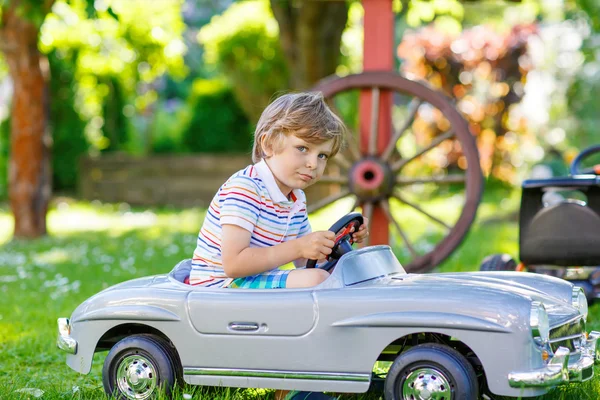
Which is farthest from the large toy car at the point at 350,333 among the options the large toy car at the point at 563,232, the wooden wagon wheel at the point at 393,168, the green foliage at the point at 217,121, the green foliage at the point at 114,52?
the green foliage at the point at 217,121

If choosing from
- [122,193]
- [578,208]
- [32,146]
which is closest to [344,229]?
[578,208]

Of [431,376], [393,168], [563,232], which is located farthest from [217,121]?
[431,376]

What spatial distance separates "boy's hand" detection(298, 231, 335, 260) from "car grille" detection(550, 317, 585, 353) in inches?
30.2

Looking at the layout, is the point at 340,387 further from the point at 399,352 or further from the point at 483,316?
the point at 483,316

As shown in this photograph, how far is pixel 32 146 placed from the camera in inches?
366

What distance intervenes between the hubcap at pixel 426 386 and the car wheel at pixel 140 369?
84 cm

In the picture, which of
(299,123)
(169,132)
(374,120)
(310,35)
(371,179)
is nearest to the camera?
(299,123)

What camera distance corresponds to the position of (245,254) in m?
3.03

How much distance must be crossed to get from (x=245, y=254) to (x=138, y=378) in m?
0.58

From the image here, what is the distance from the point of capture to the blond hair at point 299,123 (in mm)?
3086

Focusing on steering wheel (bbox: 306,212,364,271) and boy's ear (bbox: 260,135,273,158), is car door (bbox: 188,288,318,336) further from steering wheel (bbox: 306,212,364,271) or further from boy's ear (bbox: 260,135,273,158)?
boy's ear (bbox: 260,135,273,158)

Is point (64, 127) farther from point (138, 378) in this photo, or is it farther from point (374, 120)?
point (138, 378)

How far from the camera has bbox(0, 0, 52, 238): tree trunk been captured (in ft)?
29.7

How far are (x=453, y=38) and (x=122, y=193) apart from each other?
5.95 meters
